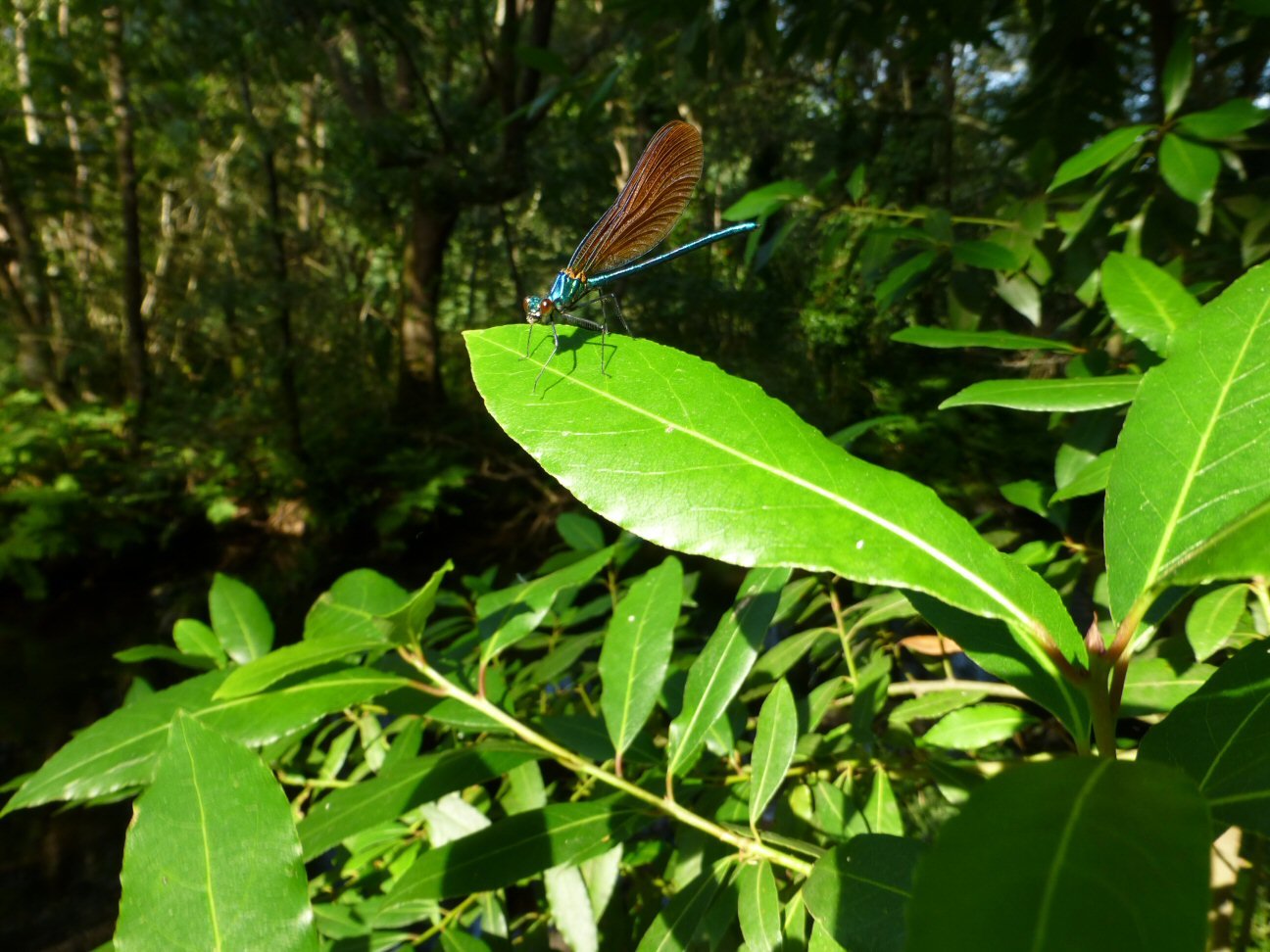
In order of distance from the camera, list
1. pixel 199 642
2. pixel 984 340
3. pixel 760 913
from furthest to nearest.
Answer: pixel 199 642
pixel 984 340
pixel 760 913

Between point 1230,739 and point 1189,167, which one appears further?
point 1189,167

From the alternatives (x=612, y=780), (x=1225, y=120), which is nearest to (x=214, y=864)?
(x=612, y=780)

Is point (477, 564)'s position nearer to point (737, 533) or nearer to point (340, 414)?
point (340, 414)

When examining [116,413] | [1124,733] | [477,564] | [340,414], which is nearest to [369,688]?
[1124,733]

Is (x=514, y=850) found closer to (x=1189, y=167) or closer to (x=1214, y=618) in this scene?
(x=1214, y=618)

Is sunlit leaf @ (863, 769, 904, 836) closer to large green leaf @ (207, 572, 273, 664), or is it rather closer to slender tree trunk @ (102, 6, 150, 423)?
large green leaf @ (207, 572, 273, 664)

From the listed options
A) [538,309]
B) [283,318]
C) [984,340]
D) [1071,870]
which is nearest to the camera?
[1071,870]

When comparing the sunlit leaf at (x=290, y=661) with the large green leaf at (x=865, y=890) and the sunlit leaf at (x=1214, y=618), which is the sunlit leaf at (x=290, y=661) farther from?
the sunlit leaf at (x=1214, y=618)
